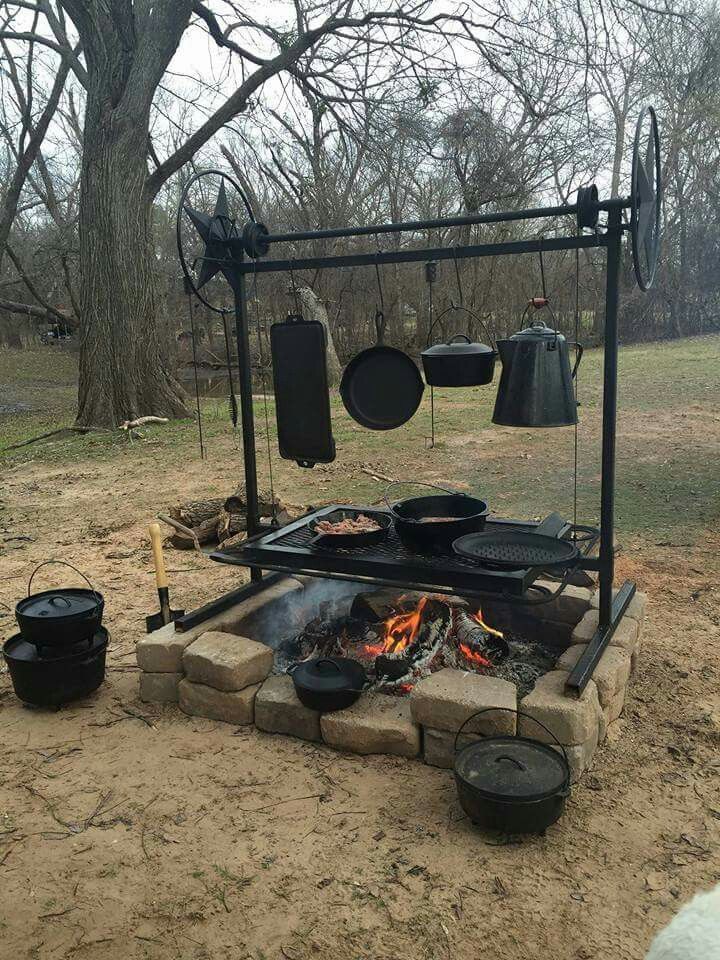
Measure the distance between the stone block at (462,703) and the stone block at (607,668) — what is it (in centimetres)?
35

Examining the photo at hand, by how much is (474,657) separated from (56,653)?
6.56 ft

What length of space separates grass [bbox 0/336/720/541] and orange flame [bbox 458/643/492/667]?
2.64 metres

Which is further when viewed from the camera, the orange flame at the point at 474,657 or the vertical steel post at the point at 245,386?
the vertical steel post at the point at 245,386

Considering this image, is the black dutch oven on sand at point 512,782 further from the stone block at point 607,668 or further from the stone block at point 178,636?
the stone block at point 178,636

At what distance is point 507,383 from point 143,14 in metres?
11.1

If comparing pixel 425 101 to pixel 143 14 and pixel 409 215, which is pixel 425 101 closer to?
pixel 143 14

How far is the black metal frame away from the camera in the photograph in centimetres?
308

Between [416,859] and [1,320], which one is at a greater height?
[1,320]

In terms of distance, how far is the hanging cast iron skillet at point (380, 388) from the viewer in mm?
3881

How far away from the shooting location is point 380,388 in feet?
13.0

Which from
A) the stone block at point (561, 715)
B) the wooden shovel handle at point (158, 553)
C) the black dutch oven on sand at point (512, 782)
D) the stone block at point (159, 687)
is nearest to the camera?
the black dutch oven on sand at point (512, 782)

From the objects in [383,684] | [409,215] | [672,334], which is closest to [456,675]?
[383,684]

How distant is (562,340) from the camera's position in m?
3.30

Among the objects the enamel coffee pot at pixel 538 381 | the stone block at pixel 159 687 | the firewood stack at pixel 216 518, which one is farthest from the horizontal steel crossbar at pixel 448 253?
the firewood stack at pixel 216 518
